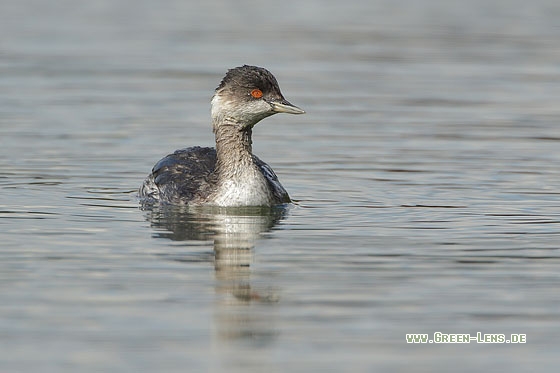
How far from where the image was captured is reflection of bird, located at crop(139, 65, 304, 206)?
48.5ft

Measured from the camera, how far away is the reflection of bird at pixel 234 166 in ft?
48.5

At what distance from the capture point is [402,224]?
1387 centimetres

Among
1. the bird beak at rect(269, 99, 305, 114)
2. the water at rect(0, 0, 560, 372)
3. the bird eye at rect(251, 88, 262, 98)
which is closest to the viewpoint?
the water at rect(0, 0, 560, 372)

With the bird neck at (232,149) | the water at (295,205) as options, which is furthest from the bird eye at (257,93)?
the water at (295,205)

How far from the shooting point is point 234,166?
49.4 feet

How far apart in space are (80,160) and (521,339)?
30.9 ft

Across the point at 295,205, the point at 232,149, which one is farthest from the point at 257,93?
the point at 295,205

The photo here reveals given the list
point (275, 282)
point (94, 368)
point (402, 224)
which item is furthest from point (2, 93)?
point (94, 368)

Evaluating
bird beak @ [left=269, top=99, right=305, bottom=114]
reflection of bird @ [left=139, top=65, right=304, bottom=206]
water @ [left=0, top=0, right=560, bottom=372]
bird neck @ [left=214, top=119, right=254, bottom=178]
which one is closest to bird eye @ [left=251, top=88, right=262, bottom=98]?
reflection of bird @ [left=139, top=65, right=304, bottom=206]

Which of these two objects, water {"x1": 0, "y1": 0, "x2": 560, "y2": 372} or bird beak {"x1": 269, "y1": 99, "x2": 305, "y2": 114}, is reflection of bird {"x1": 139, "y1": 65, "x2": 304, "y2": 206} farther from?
water {"x1": 0, "y1": 0, "x2": 560, "y2": 372}

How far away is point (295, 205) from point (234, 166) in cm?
84

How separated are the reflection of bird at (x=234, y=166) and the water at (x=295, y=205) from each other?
0.34 meters

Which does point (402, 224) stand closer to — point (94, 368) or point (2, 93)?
point (94, 368)

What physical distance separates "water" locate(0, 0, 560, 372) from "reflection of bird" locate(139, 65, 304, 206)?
0.34 m
